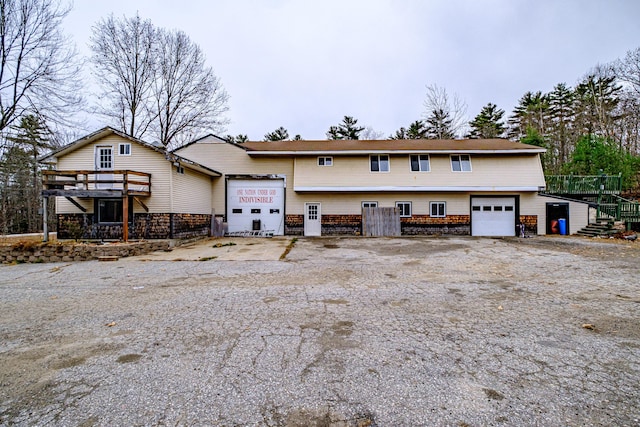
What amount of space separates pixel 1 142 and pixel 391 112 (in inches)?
1269

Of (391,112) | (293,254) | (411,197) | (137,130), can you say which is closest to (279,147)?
(411,197)

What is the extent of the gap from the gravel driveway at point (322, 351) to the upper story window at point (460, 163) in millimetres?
10670

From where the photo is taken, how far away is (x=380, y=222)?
628 inches

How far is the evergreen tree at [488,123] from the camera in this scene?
98.7 feet

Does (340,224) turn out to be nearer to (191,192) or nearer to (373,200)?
(373,200)

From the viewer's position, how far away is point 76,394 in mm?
2273

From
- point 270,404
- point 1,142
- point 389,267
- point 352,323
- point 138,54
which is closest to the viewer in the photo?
point 270,404

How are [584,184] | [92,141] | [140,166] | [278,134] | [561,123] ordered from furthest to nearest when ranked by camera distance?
[278,134] < [561,123] < [584,184] < [92,141] < [140,166]

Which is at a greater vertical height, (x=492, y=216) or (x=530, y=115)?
(x=530, y=115)

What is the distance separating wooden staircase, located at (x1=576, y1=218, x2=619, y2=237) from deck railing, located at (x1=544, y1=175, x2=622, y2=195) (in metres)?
1.71

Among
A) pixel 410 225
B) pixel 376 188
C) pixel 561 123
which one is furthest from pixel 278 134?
pixel 561 123

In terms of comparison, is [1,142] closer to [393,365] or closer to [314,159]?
[314,159]

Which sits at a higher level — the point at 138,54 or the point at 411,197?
the point at 138,54

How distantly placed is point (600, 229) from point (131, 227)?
73.5ft
